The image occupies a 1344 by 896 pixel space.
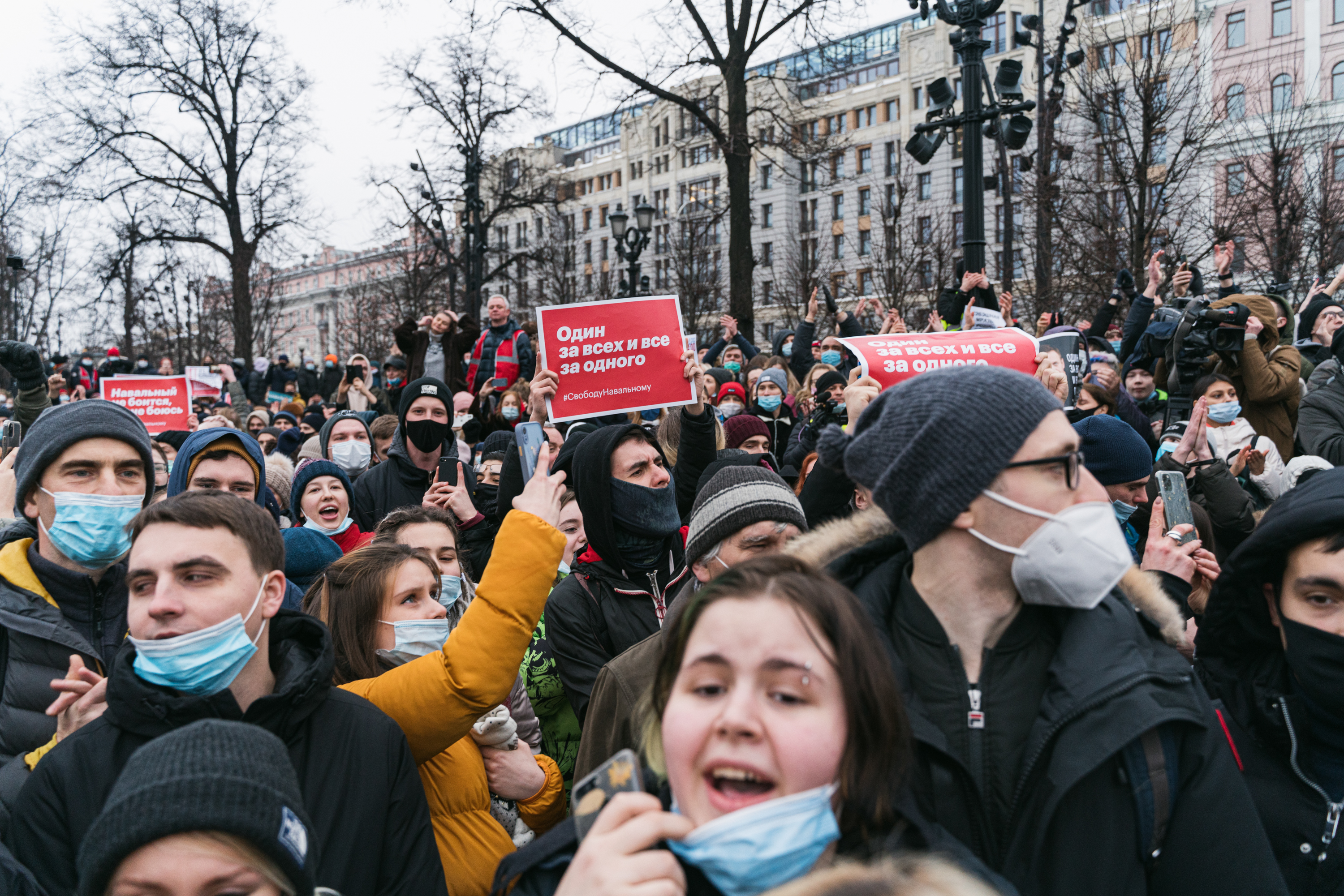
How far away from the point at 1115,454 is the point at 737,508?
1.90 metres

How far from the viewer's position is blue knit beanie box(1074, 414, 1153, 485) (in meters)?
3.98

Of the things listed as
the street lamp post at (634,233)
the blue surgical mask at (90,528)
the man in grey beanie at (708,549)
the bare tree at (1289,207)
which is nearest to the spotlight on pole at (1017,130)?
the bare tree at (1289,207)

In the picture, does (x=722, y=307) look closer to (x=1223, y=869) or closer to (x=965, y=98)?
(x=965, y=98)

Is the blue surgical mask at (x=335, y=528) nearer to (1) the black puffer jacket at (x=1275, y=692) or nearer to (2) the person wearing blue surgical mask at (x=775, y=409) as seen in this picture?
(1) the black puffer jacket at (x=1275, y=692)

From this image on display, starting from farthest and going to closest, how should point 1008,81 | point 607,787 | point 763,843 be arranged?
1. point 1008,81
2. point 607,787
3. point 763,843

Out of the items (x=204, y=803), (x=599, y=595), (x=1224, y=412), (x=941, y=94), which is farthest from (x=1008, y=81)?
(x=204, y=803)

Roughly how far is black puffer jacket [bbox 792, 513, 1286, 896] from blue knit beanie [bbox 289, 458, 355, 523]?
4136 millimetres

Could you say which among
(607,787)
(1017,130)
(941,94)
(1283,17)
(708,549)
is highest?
(1283,17)

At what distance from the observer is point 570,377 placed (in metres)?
5.21

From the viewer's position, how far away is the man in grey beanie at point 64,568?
269 centimetres

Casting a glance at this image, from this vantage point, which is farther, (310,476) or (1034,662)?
(310,476)

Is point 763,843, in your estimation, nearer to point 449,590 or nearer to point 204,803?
point 204,803

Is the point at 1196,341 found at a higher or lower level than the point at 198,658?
higher

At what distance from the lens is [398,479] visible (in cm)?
602
